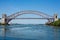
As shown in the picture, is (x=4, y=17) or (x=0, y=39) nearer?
(x=0, y=39)

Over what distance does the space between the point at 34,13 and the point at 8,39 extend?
64281 millimetres

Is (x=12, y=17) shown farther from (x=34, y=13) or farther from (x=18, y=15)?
(x=34, y=13)

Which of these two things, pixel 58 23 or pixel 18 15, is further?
pixel 18 15

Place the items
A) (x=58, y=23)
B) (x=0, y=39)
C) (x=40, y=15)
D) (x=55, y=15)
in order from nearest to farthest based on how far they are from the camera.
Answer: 1. (x=0, y=39)
2. (x=58, y=23)
3. (x=40, y=15)
4. (x=55, y=15)

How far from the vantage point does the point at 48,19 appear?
294 feet

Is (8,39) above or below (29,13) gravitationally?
below

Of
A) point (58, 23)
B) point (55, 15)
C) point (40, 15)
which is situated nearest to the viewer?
point (58, 23)

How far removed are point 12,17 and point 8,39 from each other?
2715 inches

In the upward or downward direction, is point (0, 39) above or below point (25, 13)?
below

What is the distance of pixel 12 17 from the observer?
89.8 m

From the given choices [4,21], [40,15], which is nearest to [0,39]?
[40,15]

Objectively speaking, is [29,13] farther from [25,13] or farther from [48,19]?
[48,19]

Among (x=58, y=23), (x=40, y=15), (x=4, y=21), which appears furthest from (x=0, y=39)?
(x=4, y=21)

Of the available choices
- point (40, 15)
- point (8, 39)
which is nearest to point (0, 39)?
point (8, 39)
